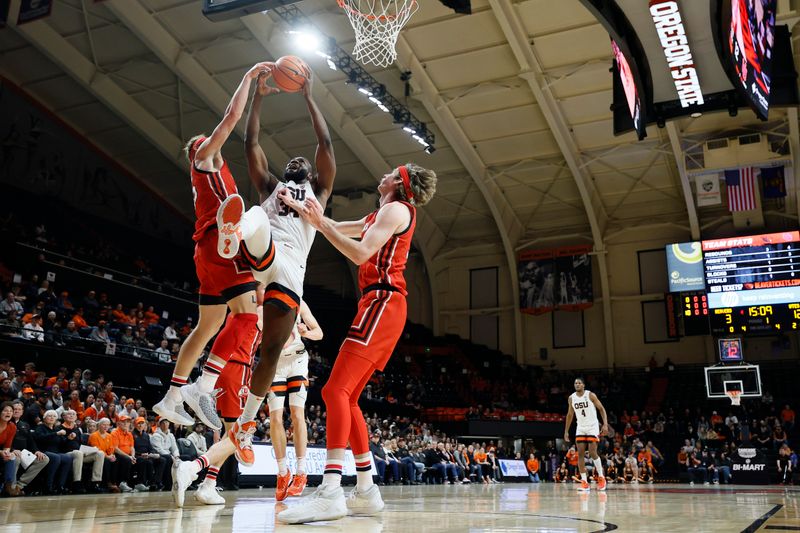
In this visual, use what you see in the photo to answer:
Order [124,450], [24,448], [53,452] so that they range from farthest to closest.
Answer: [124,450]
[53,452]
[24,448]

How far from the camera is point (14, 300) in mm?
13492

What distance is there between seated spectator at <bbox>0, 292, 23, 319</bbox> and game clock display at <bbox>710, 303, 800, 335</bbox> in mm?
17797

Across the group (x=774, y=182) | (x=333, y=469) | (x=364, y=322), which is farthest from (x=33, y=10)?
(x=774, y=182)

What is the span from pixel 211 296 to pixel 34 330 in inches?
370

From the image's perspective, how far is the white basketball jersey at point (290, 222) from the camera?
471 cm

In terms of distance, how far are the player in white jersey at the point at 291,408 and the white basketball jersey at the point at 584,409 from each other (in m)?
6.81

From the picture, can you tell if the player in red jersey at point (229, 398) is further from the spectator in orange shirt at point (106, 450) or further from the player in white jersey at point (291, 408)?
the spectator in orange shirt at point (106, 450)

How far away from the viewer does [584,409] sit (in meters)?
12.1

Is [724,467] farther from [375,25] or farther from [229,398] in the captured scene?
[229,398]

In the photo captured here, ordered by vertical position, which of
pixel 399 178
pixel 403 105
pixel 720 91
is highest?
pixel 403 105

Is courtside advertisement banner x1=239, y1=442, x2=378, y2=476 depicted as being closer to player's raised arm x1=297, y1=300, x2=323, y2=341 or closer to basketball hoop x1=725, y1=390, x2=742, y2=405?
player's raised arm x1=297, y1=300, x2=323, y2=341

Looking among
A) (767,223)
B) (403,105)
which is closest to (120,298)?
(403,105)

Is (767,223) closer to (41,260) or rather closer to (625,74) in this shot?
(625,74)

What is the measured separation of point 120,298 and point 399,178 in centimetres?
1525
